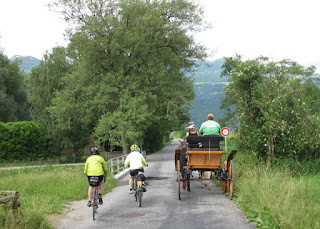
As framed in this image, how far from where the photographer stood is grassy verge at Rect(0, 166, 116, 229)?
8297 mm

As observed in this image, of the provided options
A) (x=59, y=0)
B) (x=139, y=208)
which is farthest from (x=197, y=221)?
(x=59, y=0)

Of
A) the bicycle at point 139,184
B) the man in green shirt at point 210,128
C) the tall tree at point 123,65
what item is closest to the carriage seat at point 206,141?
the man in green shirt at point 210,128

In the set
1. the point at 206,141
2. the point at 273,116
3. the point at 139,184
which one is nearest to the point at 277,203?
the point at 206,141

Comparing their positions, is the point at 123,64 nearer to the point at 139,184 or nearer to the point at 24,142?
the point at 24,142

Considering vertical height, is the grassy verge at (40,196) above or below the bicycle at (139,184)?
below

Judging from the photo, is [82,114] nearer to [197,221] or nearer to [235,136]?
[235,136]

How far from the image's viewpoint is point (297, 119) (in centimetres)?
1805

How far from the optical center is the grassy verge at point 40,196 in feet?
27.2

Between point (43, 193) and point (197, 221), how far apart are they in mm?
6980

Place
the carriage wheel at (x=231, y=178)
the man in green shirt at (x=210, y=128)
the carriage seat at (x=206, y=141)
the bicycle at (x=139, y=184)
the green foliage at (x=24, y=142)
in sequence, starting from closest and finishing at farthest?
1. the bicycle at (x=139, y=184)
2. the carriage wheel at (x=231, y=178)
3. the carriage seat at (x=206, y=141)
4. the man in green shirt at (x=210, y=128)
5. the green foliage at (x=24, y=142)

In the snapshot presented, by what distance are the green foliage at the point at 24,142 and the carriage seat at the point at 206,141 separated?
32.5 m

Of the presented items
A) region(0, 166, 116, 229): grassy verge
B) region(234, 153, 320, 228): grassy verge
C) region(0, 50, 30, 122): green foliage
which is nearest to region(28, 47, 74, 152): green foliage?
region(0, 50, 30, 122): green foliage

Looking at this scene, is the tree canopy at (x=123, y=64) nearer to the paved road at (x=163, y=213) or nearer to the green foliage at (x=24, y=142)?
the green foliage at (x=24, y=142)

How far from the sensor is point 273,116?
17.6 m
